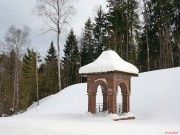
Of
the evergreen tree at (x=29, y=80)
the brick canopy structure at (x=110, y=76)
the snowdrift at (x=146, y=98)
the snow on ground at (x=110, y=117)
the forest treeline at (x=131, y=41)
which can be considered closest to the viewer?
the snow on ground at (x=110, y=117)

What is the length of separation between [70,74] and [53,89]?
391cm

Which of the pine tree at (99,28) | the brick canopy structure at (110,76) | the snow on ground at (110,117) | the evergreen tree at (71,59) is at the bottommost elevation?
the snow on ground at (110,117)

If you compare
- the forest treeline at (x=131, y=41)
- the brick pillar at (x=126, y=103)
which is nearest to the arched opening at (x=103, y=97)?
the brick pillar at (x=126, y=103)

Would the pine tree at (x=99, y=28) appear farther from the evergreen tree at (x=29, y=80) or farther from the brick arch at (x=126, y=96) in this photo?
the brick arch at (x=126, y=96)

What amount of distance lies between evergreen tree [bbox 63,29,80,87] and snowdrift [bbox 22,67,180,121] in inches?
849

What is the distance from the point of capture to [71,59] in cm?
4838

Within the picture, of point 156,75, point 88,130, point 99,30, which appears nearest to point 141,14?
point 99,30

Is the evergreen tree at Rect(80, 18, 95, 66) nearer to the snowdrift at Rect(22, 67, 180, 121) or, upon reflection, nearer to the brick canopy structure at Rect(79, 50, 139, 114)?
the snowdrift at Rect(22, 67, 180, 121)

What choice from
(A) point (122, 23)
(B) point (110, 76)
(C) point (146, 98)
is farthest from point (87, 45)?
(B) point (110, 76)

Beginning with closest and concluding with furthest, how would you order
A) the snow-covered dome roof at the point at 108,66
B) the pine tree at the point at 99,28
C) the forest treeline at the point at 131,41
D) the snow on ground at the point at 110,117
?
the snow on ground at the point at 110,117 < the snow-covered dome roof at the point at 108,66 < the forest treeline at the point at 131,41 < the pine tree at the point at 99,28

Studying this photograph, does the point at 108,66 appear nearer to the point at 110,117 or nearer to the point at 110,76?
the point at 110,76

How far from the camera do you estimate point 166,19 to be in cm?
3541

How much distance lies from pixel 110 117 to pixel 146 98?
4.90 meters

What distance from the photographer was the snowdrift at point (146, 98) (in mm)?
17766
